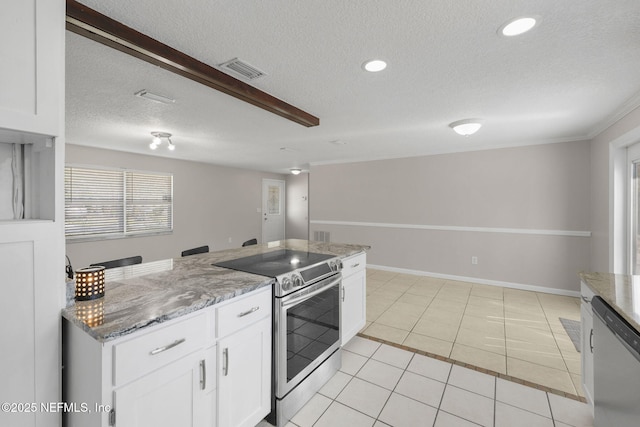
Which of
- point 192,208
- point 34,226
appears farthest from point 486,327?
point 192,208

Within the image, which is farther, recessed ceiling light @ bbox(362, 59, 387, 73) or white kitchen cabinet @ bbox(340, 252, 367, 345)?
white kitchen cabinet @ bbox(340, 252, 367, 345)

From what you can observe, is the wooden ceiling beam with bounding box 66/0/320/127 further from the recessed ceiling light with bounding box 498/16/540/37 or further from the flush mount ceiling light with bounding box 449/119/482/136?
the flush mount ceiling light with bounding box 449/119/482/136

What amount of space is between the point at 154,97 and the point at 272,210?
5.91 meters

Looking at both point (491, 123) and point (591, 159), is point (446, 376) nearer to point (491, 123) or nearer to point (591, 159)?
point (491, 123)

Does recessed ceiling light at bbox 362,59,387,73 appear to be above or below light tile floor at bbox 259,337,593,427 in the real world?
above

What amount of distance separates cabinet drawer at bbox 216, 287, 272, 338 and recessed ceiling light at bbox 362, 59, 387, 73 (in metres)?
1.62

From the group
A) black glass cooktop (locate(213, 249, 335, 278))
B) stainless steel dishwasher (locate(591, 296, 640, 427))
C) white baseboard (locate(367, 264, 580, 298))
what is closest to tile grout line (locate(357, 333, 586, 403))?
stainless steel dishwasher (locate(591, 296, 640, 427))

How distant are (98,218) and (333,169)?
14.7ft

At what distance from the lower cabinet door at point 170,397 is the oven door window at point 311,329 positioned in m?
0.56

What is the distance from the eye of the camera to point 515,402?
1874 mm

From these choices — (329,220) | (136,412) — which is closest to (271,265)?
(136,412)

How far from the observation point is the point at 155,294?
52.6 inches

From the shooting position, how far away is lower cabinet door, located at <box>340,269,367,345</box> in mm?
2367

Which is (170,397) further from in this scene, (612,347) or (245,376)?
(612,347)
